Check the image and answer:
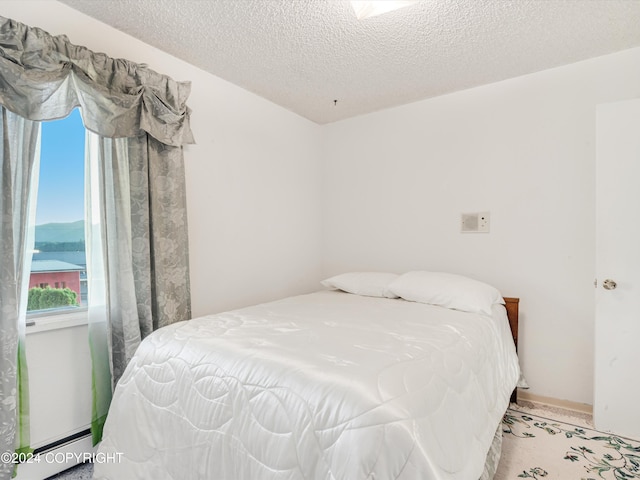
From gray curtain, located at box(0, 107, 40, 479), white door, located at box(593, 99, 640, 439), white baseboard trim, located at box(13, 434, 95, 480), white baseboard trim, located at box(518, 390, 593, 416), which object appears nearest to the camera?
gray curtain, located at box(0, 107, 40, 479)

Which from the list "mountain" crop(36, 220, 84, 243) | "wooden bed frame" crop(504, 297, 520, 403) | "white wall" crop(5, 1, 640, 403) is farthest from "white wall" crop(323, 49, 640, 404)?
"mountain" crop(36, 220, 84, 243)

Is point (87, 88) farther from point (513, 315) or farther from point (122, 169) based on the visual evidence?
point (513, 315)

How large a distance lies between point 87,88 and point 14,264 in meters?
0.84

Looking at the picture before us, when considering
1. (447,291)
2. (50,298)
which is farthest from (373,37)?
(50,298)

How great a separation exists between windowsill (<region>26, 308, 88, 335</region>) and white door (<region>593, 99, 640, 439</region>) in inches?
110

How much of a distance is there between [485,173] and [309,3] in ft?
5.46

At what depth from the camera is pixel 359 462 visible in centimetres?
84

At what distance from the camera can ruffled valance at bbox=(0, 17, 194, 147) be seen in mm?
1381

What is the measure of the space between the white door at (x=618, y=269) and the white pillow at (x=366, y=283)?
1197 mm

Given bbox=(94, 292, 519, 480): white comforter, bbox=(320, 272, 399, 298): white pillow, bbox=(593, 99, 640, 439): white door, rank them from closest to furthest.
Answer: bbox=(94, 292, 519, 480): white comforter, bbox=(593, 99, 640, 439): white door, bbox=(320, 272, 399, 298): white pillow

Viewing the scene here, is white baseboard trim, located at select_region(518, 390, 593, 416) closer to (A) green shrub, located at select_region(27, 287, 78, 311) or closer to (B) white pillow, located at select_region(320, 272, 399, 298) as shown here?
(B) white pillow, located at select_region(320, 272, 399, 298)

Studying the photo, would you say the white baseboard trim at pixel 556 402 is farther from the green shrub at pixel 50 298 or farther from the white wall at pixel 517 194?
the green shrub at pixel 50 298

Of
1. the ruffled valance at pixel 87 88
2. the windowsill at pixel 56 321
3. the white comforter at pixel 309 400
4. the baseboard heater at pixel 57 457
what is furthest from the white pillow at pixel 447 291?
the baseboard heater at pixel 57 457

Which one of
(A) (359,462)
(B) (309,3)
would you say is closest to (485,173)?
(B) (309,3)
